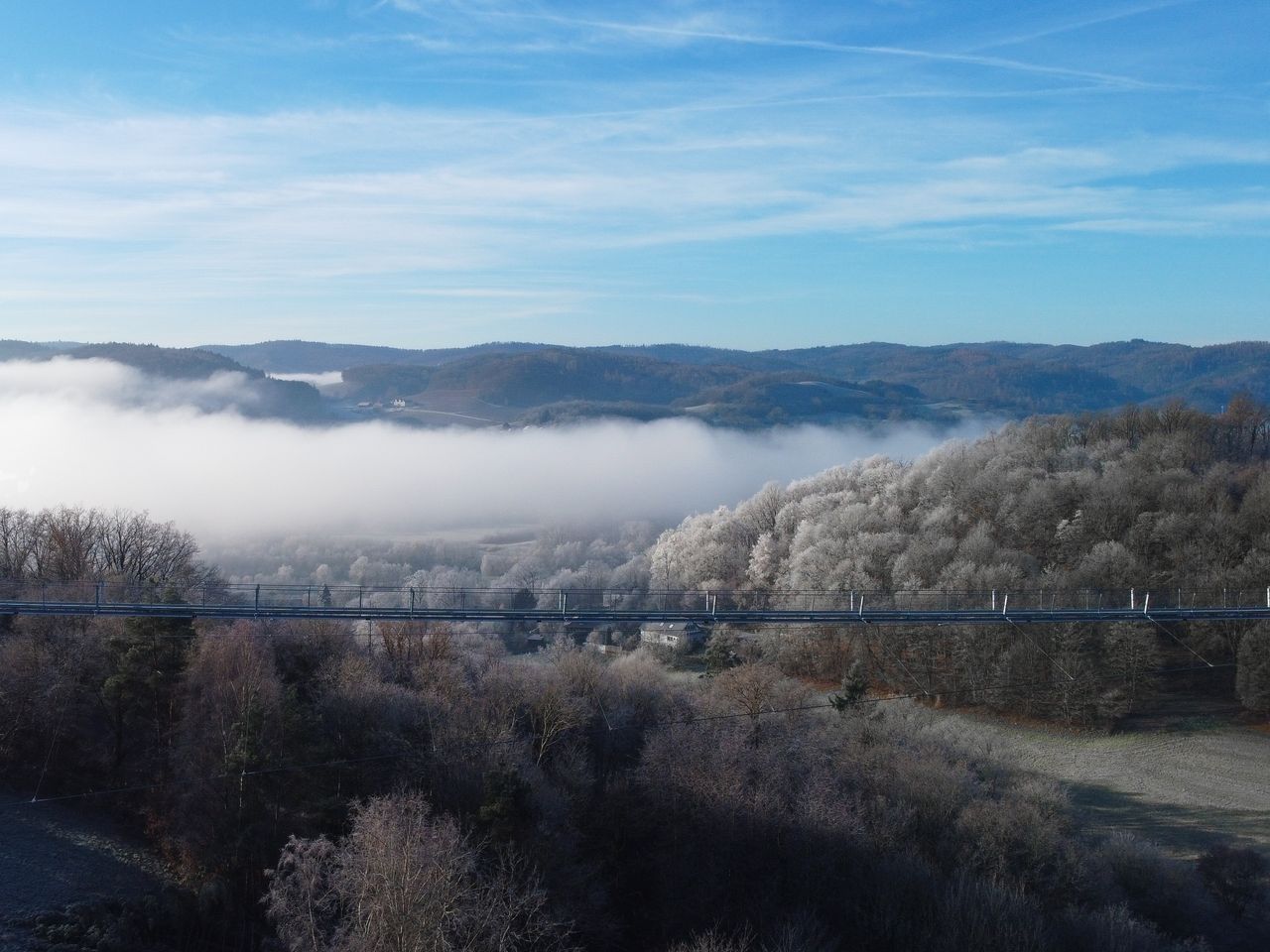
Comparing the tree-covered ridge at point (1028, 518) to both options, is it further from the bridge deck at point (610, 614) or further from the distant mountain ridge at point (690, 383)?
the distant mountain ridge at point (690, 383)

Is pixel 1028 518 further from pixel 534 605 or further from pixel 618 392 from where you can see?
pixel 618 392

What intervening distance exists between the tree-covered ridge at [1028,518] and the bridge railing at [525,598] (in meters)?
2.81

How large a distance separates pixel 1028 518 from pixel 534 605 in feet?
68.1

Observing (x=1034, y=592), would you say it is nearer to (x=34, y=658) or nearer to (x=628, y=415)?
(x=34, y=658)

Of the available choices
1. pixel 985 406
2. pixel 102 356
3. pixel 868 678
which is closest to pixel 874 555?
pixel 868 678

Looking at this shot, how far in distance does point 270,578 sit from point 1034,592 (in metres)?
34.1

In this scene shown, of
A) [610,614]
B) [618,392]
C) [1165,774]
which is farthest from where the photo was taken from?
[618,392]

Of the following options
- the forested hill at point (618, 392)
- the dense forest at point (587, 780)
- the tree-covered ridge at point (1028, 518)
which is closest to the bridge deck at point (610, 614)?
the dense forest at point (587, 780)

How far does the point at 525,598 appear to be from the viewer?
24.0m

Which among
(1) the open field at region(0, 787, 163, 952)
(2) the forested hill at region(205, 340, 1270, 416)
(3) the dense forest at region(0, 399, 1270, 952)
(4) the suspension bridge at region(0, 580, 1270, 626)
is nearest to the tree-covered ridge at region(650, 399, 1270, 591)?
(3) the dense forest at region(0, 399, 1270, 952)

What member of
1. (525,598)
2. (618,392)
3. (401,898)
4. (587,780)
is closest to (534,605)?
(525,598)

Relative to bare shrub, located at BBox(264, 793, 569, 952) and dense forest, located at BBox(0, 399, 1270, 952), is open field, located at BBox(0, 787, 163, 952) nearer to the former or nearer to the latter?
dense forest, located at BBox(0, 399, 1270, 952)

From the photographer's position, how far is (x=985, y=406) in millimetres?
116688

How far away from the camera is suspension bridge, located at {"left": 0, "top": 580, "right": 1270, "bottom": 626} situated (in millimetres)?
20344
